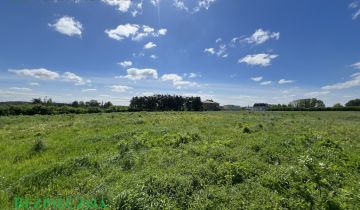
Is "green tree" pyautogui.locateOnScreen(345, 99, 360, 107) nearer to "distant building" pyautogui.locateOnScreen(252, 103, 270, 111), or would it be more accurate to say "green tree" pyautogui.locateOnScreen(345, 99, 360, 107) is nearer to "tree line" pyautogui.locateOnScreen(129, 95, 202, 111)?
"distant building" pyautogui.locateOnScreen(252, 103, 270, 111)

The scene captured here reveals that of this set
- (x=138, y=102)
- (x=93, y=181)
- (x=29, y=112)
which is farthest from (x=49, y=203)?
(x=138, y=102)

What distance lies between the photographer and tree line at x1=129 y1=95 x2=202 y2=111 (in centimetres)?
10144

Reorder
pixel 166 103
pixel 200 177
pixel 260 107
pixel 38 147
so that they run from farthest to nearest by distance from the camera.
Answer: pixel 260 107 < pixel 166 103 < pixel 38 147 < pixel 200 177

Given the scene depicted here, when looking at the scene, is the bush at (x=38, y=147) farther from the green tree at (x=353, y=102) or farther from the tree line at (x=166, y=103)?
the green tree at (x=353, y=102)

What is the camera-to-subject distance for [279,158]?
8.45m

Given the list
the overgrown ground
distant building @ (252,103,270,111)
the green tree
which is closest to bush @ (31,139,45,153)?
the overgrown ground

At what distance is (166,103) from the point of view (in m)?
102

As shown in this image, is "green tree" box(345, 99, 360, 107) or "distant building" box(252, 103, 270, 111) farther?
"distant building" box(252, 103, 270, 111)

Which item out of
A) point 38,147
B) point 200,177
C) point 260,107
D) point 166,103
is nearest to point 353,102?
point 260,107

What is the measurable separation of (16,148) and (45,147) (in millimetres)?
1985

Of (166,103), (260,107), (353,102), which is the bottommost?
(260,107)

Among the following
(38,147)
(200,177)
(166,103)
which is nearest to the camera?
(200,177)

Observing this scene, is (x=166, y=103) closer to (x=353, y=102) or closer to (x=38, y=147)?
(x=353, y=102)

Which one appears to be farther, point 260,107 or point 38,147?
point 260,107
